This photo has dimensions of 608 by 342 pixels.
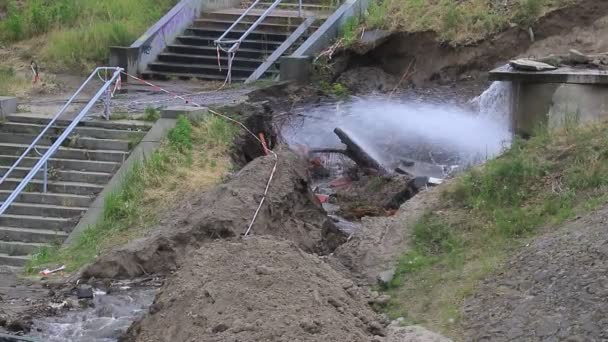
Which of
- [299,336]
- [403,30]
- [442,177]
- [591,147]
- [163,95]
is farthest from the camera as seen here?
[403,30]

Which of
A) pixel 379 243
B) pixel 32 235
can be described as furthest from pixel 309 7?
pixel 379 243

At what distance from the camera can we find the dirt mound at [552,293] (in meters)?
8.57

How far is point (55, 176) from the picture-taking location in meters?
16.1

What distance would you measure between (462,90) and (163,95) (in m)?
5.68

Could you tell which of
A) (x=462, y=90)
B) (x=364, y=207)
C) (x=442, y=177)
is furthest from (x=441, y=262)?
(x=462, y=90)

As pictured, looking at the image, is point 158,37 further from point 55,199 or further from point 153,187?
point 153,187

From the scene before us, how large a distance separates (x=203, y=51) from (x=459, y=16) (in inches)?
223

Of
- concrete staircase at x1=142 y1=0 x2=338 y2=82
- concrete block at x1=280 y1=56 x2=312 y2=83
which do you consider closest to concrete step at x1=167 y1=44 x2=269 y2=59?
concrete staircase at x1=142 y1=0 x2=338 y2=82

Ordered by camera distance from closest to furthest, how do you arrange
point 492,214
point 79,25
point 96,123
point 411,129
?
point 492,214, point 96,123, point 411,129, point 79,25

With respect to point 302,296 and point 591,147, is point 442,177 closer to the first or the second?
point 591,147

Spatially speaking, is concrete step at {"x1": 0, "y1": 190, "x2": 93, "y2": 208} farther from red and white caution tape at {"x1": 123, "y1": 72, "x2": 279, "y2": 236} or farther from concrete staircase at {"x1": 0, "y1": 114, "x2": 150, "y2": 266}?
red and white caution tape at {"x1": 123, "y1": 72, "x2": 279, "y2": 236}

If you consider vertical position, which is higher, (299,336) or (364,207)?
(299,336)

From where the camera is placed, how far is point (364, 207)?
16172mm

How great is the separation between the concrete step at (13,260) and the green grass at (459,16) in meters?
10.5
